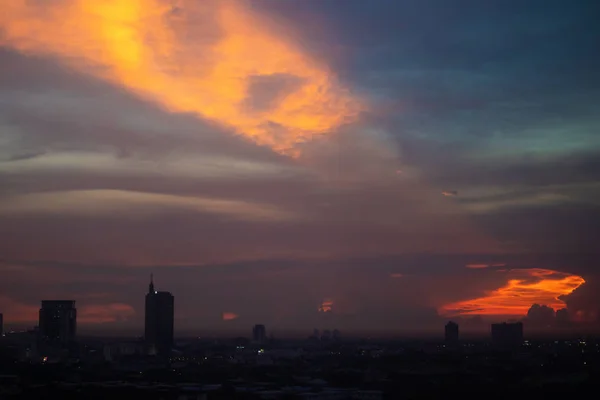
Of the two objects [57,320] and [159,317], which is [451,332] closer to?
[159,317]

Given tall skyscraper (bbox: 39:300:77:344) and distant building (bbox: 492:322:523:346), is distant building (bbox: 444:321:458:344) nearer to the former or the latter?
distant building (bbox: 492:322:523:346)

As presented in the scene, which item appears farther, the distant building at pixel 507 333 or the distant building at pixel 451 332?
the distant building at pixel 451 332

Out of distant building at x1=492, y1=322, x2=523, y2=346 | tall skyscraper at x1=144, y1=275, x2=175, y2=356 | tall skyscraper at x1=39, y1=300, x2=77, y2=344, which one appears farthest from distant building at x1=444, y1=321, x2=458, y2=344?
tall skyscraper at x1=39, y1=300, x2=77, y2=344

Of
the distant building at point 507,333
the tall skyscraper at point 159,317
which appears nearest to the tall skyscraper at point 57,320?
the tall skyscraper at point 159,317

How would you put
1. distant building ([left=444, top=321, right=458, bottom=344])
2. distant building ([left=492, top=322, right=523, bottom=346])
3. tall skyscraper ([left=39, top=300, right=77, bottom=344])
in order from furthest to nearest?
distant building ([left=444, top=321, right=458, bottom=344]), distant building ([left=492, top=322, right=523, bottom=346]), tall skyscraper ([left=39, top=300, right=77, bottom=344])

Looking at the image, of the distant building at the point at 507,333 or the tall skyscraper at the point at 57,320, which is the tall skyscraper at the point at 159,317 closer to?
the tall skyscraper at the point at 57,320
